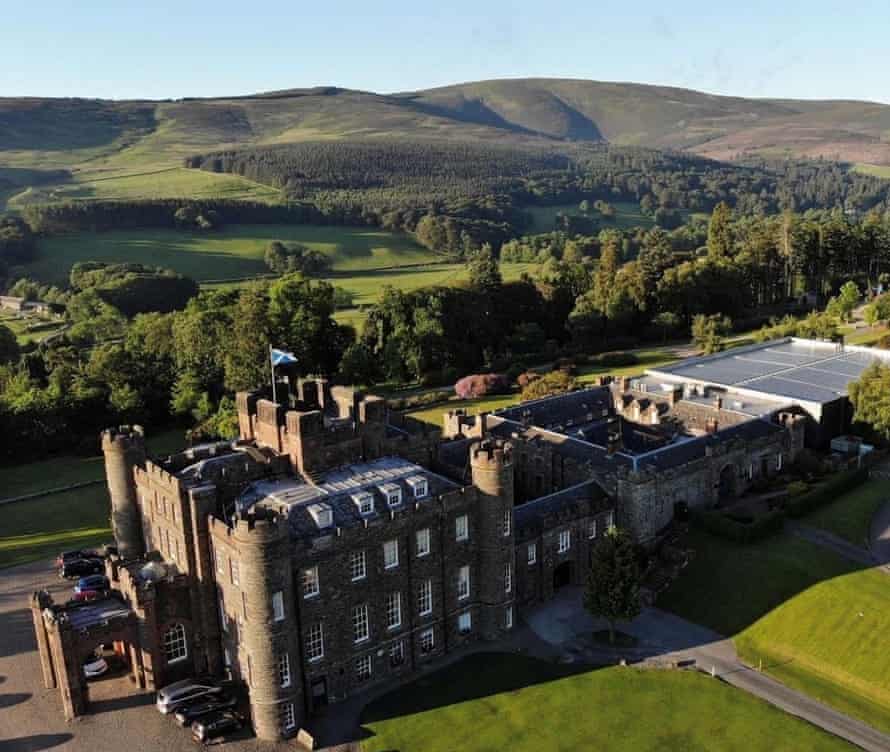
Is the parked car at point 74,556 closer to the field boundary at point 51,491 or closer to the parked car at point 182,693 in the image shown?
the parked car at point 182,693

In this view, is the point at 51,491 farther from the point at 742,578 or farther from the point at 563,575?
the point at 742,578

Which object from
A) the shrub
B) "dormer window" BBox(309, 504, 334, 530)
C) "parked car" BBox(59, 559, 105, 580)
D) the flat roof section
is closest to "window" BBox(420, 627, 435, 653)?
"dormer window" BBox(309, 504, 334, 530)

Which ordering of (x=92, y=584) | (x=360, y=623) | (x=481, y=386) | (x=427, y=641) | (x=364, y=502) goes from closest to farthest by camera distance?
(x=364, y=502), (x=360, y=623), (x=427, y=641), (x=92, y=584), (x=481, y=386)

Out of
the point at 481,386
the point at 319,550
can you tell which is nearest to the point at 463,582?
the point at 319,550

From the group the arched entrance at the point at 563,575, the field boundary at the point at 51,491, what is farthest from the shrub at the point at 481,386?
the arched entrance at the point at 563,575

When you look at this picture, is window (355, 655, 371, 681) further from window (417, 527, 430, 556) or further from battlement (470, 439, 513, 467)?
battlement (470, 439, 513, 467)

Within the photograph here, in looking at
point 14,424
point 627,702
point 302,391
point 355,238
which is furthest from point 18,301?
point 627,702
